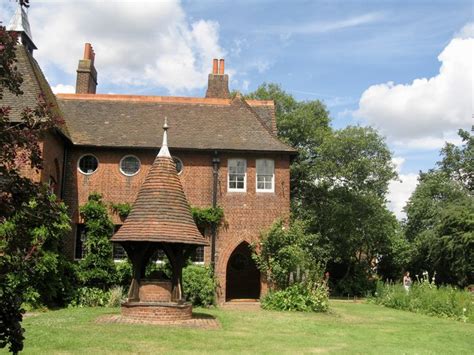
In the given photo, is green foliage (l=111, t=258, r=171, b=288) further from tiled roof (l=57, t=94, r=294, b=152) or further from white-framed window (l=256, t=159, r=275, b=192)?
white-framed window (l=256, t=159, r=275, b=192)

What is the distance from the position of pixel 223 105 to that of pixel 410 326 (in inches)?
557

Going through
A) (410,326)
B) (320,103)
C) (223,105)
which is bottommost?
(410,326)

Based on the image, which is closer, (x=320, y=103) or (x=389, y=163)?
(x=389, y=163)

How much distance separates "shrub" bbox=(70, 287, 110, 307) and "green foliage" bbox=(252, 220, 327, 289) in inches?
247

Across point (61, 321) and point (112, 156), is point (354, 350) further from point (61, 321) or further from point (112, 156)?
point (112, 156)

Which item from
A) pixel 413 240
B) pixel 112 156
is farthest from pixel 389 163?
pixel 112 156

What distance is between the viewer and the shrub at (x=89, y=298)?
19.6 metres

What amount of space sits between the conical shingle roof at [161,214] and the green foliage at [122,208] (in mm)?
6340

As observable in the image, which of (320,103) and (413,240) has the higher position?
(320,103)

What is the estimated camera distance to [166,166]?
1590 cm

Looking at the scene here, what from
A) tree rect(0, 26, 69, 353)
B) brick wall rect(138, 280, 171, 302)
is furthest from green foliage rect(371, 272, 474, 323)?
tree rect(0, 26, 69, 353)

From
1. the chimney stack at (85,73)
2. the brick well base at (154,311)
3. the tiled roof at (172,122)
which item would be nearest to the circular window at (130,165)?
the tiled roof at (172,122)

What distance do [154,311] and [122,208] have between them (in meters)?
8.14

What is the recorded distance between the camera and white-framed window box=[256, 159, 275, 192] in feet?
75.3
